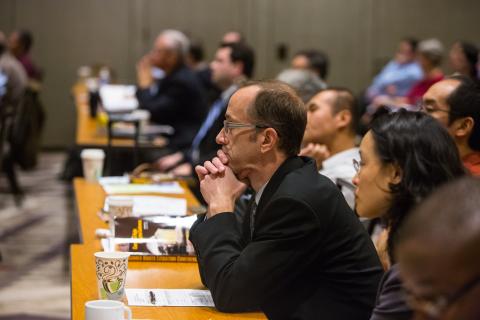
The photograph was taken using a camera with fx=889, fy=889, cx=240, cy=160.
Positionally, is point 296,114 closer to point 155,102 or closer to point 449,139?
point 449,139

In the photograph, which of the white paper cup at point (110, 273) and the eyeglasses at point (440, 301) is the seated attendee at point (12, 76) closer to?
the white paper cup at point (110, 273)

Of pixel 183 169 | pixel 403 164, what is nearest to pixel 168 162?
pixel 183 169

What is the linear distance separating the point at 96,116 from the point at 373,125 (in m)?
5.87

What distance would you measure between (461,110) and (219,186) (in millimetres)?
1396

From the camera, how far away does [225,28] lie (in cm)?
1315

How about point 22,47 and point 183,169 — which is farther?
point 22,47

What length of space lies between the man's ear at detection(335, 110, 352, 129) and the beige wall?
8835mm

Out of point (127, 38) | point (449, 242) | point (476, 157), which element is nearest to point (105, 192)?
point (476, 157)

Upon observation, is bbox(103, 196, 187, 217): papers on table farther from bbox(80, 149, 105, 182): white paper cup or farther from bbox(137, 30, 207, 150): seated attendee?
bbox(137, 30, 207, 150): seated attendee

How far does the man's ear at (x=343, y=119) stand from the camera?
14.2ft

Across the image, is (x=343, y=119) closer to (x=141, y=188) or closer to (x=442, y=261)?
(x=141, y=188)

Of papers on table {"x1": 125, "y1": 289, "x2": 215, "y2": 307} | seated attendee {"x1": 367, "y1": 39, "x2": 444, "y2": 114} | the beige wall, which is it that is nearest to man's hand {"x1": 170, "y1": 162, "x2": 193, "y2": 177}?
papers on table {"x1": 125, "y1": 289, "x2": 215, "y2": 307}

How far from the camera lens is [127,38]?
12930mm

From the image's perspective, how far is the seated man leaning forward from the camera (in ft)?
7.73
